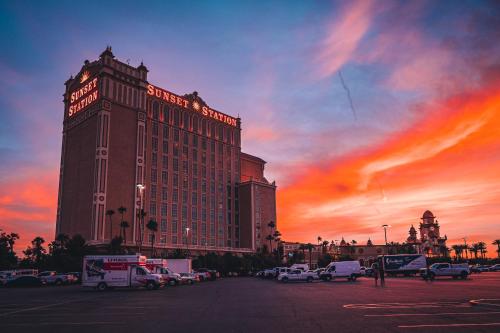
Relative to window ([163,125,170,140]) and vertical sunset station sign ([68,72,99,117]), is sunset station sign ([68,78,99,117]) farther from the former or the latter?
window ([163,125,170,140])

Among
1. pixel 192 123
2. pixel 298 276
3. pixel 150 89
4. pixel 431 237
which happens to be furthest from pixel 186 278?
pixel 431 237

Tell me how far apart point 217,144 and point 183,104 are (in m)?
19.6

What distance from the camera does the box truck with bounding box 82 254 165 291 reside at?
37375 mm

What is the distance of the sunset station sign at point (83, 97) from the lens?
117 meters

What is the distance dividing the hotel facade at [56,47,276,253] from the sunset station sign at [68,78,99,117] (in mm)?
295

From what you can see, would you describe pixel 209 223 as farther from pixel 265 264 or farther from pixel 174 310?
pixel 174 310

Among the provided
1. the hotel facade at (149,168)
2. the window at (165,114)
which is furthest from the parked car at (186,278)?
the window at (165,114)

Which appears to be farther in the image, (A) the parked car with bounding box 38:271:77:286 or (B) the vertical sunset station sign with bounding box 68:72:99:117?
(B) the vertical sunset station sign with bounding box 68:72:99:117

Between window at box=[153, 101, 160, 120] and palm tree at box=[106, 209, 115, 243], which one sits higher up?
window at box=[153, 101, 160, 120]

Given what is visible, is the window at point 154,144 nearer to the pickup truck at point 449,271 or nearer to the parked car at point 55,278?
the parked car at point 55,278

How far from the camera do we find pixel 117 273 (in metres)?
37.5

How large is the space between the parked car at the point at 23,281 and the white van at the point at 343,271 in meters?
38.4

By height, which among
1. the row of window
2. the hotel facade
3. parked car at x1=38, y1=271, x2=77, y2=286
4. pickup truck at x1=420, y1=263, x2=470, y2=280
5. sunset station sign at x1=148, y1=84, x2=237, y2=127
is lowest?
parked car at x1=38, y1=271, x2=77, y2=286

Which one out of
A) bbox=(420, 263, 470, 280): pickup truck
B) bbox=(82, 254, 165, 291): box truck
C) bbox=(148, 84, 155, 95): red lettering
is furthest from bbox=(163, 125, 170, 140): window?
bbox=(420, 263, 470, 280): pickup truck
